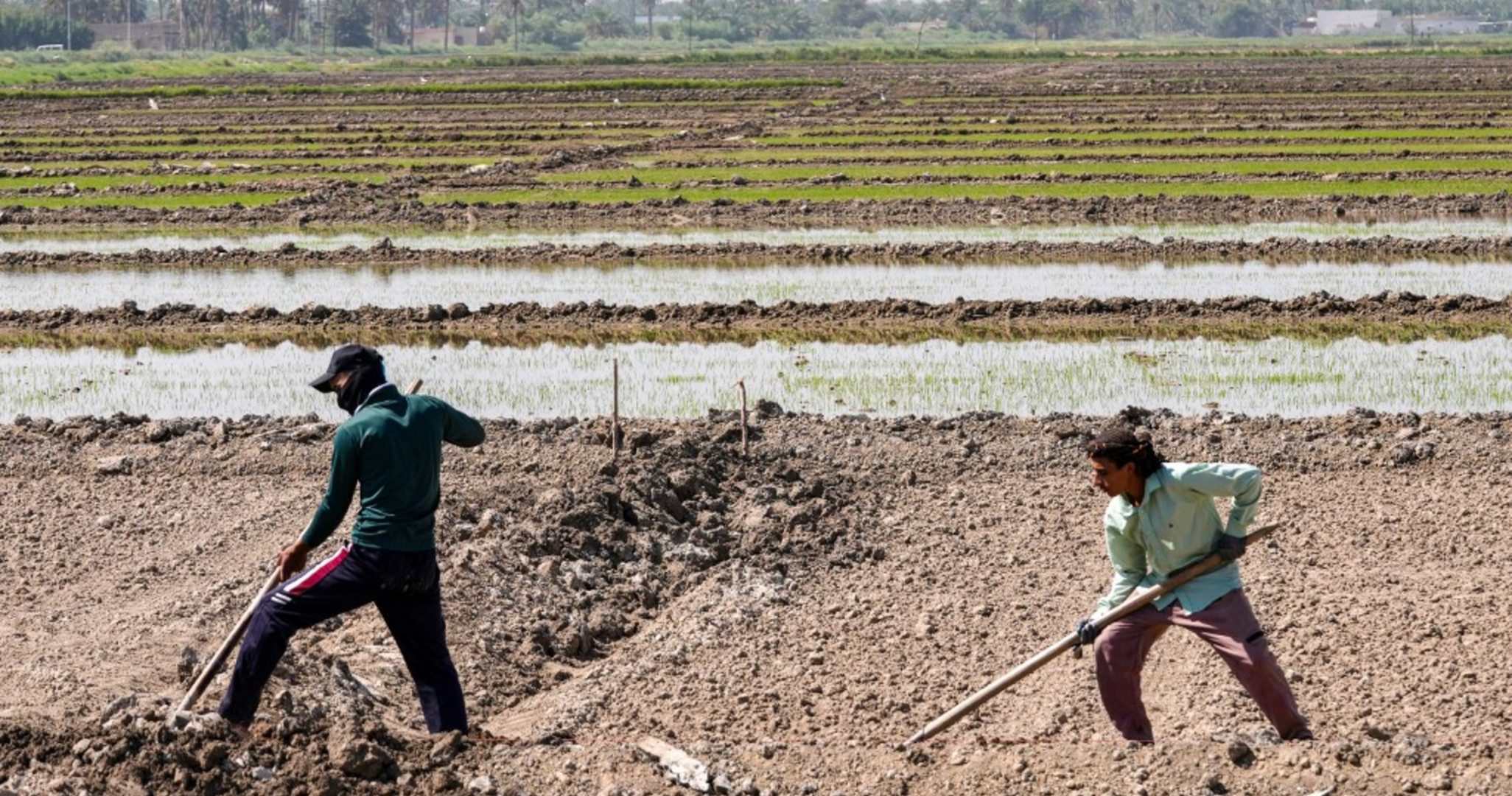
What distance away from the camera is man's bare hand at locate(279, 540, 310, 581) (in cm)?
655

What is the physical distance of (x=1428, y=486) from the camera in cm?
1069

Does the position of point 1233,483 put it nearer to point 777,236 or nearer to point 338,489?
point 338,489

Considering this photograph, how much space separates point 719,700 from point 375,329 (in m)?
10.5

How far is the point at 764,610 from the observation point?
→ 29.0ft

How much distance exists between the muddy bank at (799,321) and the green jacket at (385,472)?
10.2m

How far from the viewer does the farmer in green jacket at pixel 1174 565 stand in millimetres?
6098

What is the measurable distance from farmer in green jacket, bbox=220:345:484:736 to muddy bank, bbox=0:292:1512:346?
33.4 ft

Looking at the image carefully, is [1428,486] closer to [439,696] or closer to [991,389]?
[991,389]

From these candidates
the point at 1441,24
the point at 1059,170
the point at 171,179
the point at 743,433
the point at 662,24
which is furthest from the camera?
the point at 662,24

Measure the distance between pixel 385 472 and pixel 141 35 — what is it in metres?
127

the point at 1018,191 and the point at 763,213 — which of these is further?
the point at 1018,191

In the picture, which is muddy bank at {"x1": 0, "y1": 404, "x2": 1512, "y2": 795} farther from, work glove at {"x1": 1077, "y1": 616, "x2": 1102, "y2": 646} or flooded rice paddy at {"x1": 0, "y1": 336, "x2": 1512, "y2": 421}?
flooded rice paddy at {"x1": 0, "y1": 336, "x2": 1512, "y2": 421}

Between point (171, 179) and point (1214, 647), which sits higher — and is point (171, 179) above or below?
below

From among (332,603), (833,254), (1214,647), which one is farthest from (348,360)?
(833,254)
